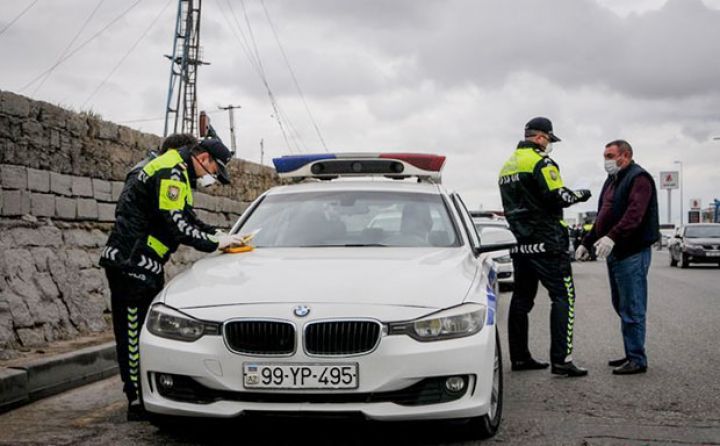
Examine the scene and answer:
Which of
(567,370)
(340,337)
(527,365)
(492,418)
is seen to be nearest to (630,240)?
(567,370)

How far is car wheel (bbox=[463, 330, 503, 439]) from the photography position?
190 inches

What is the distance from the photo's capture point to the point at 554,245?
7.12 m

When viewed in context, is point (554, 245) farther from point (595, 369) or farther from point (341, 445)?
point (341, 445)

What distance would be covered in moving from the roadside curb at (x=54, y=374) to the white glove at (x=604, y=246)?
410 cm

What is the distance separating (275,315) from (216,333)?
1.02ft

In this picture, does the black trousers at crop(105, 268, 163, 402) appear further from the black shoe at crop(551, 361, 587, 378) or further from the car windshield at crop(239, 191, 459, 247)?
the black shoe at crop(551, 361, 587, 378)

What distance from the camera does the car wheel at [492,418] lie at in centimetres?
482

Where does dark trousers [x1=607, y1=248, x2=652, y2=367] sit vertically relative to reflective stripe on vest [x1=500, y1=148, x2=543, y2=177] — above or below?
below

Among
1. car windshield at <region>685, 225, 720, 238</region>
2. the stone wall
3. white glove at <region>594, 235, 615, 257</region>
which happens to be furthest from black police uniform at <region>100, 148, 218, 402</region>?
car windshield at <region>685, 225, 720, 238</region>

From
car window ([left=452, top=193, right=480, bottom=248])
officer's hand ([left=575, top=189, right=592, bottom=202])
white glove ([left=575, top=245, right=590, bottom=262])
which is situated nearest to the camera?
car window ([left=452, top=193, right=480, bottom=248])

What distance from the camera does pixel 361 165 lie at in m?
7.48

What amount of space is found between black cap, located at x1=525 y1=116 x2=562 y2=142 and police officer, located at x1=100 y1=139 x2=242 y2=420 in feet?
8.84

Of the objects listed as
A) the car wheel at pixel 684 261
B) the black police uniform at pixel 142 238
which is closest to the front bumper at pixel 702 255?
the car wheel at pixel 684 261

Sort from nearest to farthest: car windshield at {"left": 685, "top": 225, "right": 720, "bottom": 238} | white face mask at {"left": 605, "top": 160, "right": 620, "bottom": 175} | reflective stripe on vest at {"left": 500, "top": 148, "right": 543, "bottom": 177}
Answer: reflective stripe on vest at {"left": 500, "top": 148, "right": 543, "bottom": 177}
white face mask at {"left": 605, "top": 160, "right": 620, "bottom": 175}
car windshield at {"left": 685, "top": 225, "right": 720, "bottom": 238}
